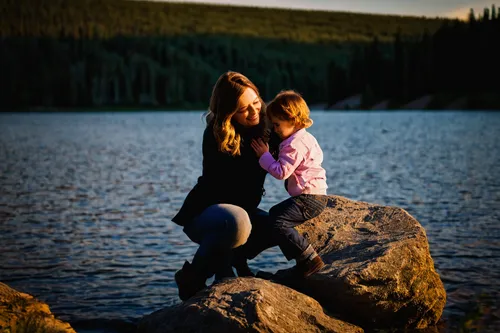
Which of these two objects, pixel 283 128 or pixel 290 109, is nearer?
pixel 290 109

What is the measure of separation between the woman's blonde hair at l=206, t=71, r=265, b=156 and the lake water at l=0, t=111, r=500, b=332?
2.29 metres

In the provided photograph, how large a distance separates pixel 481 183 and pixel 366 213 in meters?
13.3

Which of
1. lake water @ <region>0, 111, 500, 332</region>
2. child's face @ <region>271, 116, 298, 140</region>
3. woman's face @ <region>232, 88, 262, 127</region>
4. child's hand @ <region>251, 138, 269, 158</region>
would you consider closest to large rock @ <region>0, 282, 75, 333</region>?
lake water @ <region>0, 111, 500, 332</region>

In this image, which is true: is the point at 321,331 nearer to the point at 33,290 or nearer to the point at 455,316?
the point at 455,316

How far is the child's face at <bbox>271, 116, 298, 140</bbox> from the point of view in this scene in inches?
230

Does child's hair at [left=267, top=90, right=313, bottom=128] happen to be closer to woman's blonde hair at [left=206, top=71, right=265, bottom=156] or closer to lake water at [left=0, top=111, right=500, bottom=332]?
woman's blonde hair at [left=206, top=71, right=265, bottom=156]

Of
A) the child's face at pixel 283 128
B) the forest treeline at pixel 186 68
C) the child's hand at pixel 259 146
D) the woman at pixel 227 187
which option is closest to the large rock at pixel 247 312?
the woman at pixel 227 187

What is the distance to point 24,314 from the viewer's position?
5.91 metres

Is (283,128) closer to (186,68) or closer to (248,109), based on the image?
(248,109)

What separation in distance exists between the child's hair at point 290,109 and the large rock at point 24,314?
2.45 meters

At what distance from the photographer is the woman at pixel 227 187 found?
584cm

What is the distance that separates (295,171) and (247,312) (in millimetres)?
1289

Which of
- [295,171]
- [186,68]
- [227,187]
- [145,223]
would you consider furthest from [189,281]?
[186,68]

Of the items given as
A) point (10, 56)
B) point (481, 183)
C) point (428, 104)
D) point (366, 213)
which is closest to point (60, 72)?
point (10, 56)
